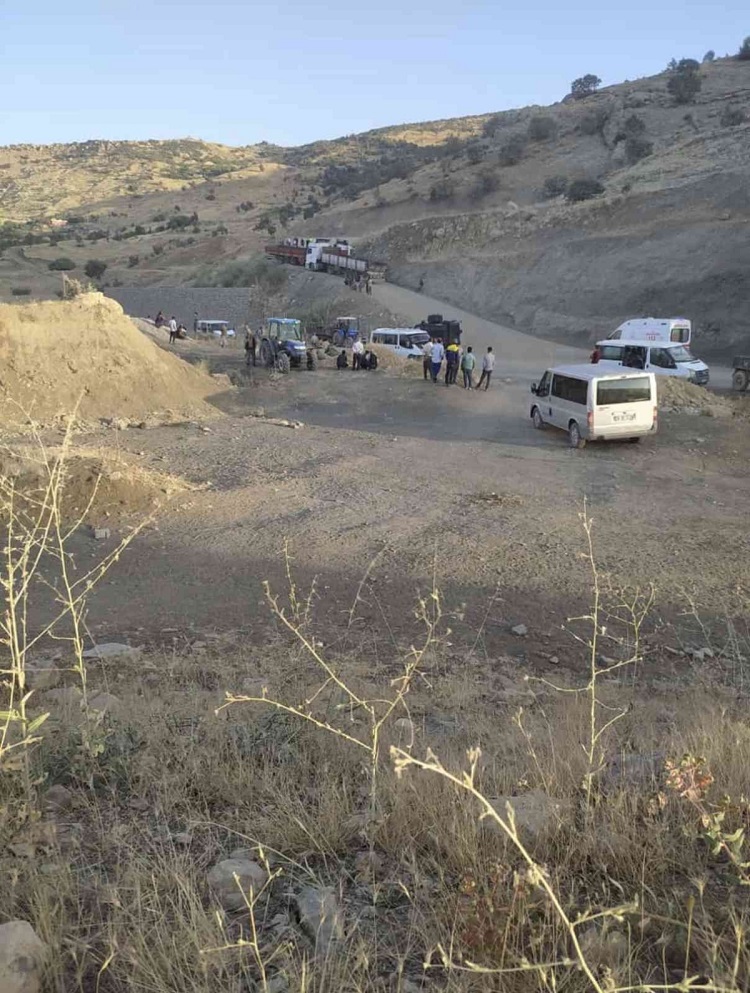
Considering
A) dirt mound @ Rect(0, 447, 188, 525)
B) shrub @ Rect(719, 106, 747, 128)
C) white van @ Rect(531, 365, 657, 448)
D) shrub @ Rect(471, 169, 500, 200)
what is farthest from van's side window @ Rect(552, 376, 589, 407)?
shrub @ Rect(471, 169, 500, 200)

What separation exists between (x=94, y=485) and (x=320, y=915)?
10.5 m

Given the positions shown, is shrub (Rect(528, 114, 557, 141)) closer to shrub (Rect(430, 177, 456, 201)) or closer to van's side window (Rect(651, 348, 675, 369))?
shrub (Rect(430, 177, 456, 201))

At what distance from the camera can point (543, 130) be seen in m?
74.8

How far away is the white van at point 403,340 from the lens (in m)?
32.6

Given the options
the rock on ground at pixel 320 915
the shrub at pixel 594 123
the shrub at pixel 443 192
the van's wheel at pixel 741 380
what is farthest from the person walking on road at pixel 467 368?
the shrub at pixel 594 123

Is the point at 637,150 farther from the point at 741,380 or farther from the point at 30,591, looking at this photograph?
the point at 30,591

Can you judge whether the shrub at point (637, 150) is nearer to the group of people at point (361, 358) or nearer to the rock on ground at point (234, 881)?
the group of people at point (361, 358)

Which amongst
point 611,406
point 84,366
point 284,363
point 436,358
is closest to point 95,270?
point 284,363

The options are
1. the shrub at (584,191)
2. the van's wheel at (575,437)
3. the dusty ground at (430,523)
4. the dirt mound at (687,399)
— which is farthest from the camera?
the shrub at (584,191)

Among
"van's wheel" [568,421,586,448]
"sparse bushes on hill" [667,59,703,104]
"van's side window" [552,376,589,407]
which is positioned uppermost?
"sparse bushes on hill" [667,59,703,104]

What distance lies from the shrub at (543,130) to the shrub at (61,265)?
149 ft

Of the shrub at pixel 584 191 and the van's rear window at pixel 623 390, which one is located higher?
the shrub at pixel 584 191

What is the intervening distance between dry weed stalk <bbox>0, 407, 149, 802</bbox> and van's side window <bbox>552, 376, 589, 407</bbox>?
11.0 metres

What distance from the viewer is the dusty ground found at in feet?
29.7
